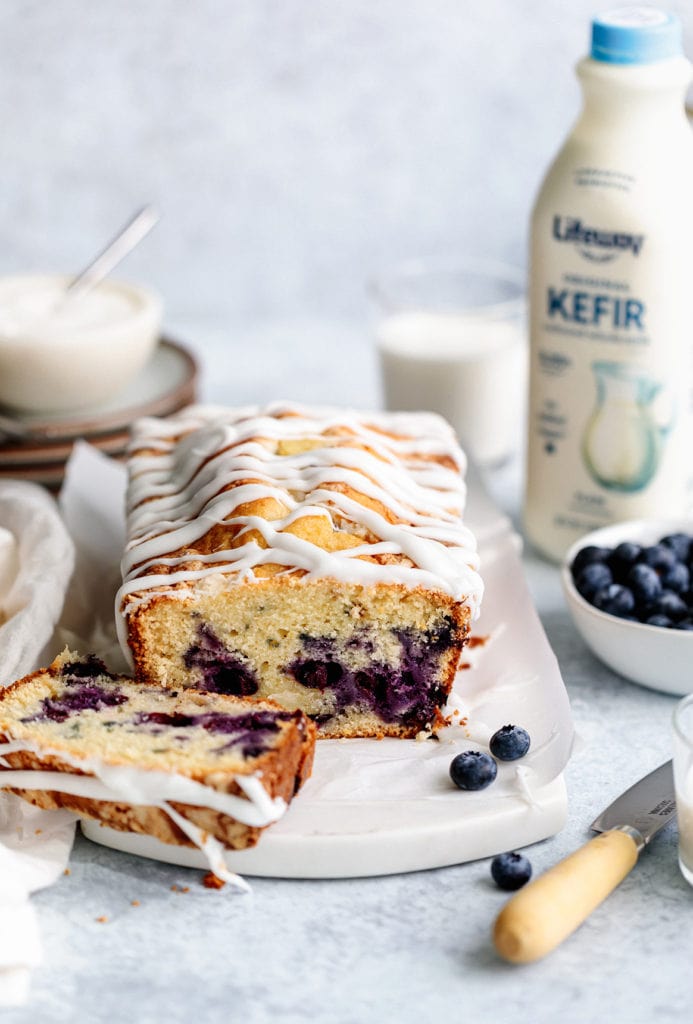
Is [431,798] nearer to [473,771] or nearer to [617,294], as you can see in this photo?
[473,771]

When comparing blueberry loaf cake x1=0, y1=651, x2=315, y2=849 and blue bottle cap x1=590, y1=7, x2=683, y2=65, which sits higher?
blue bottle cap x1=590, y1=7, x2=683, y2=65

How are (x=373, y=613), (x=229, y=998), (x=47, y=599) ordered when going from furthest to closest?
(x=47, y=599) → (x=373, y=613) → (x=229, y=998)

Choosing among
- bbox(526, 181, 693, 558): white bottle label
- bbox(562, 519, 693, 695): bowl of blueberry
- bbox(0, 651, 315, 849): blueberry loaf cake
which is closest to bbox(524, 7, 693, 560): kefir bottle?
bbox(526, 181, 693, 558): white bottle label

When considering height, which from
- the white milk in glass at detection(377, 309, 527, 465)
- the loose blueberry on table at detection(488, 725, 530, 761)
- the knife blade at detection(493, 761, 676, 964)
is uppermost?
the knife blade at detection(493, 761, 676, 964)

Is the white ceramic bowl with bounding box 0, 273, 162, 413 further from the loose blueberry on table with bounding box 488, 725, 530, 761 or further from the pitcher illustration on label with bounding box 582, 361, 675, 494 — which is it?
the loose blueberry on table with bounding box 488, 725, 530, 761

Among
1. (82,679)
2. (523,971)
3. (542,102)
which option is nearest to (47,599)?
(82,679)

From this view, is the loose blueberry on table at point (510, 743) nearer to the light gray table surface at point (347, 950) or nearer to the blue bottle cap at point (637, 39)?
the light gray table surface at point (347, 950)

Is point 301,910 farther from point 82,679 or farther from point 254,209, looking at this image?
point 254,209
